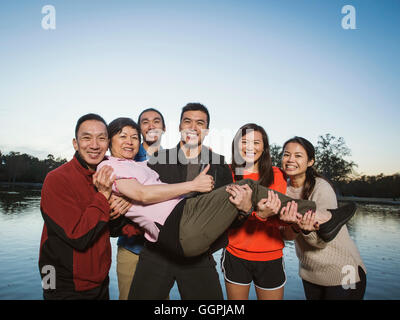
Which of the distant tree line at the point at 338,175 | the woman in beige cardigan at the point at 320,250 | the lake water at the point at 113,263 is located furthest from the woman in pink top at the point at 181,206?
the distant tree line at the point at 338,175

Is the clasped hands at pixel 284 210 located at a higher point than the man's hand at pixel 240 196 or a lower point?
lower

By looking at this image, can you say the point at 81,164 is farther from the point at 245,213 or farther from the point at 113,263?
the point at 113,263

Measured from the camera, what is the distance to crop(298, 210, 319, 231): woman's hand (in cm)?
253

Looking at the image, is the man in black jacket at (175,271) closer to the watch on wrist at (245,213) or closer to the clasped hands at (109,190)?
the watch on wrist at (245,213)

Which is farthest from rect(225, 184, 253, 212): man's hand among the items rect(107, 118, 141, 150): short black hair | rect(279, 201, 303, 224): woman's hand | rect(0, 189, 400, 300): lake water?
rect(0, 189, 400, 300): lake water

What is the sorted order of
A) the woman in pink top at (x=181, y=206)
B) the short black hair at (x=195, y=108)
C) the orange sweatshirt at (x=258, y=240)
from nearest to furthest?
the woman in pink top at (x=181, y=206)
the orange sweatshirt at (x=258, y=240)
the short black hair at (x=195, y=108)

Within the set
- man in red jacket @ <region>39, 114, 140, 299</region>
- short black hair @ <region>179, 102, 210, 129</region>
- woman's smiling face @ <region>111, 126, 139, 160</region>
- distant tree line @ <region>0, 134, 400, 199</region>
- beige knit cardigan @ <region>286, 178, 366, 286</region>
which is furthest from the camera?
distant tree line @ <region>0, 134, 400, 199</region>

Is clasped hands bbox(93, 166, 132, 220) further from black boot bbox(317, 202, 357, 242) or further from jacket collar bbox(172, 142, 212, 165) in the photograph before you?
black boot bbox(317, 202, 357, 242)

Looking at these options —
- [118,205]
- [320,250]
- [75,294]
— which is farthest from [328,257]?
[75,294]

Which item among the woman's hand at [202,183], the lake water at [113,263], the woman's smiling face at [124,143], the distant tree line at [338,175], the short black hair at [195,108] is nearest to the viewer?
the woman's hand at [202,183]

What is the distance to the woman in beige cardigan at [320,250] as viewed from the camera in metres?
2.54

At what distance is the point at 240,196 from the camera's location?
2.29 meters
